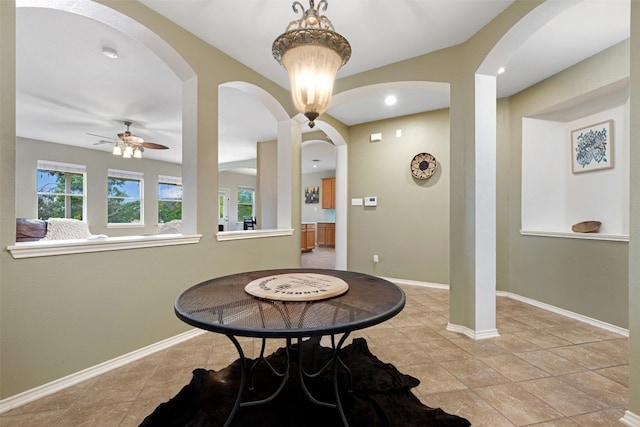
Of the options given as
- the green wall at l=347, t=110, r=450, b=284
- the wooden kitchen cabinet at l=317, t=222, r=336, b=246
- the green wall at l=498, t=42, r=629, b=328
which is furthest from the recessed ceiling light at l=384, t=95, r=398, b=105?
the wooden kitchen cabinet at l=317, t=222, r=336, b=246

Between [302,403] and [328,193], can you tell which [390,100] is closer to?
[302,403]

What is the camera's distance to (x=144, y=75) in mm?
3012

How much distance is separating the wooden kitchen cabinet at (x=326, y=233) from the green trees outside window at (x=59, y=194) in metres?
6.36

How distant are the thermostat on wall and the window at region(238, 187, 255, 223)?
6639 mm

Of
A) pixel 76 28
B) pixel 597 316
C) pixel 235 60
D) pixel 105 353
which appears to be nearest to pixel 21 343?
pixel 105 353

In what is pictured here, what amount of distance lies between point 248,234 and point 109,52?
213cm

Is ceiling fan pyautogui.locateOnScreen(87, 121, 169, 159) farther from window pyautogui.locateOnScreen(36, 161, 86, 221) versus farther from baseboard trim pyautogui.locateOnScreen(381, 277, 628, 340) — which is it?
baseboard trim pyautogui.locateOnScreen(381, 277, 628, 340)

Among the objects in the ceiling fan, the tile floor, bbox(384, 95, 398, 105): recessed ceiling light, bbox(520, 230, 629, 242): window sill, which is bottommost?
the tile floor

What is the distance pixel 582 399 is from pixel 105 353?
2.99 metres

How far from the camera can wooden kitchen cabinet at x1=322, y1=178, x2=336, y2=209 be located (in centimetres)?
888

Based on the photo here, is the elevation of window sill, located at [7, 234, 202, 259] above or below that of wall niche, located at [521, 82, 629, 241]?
below

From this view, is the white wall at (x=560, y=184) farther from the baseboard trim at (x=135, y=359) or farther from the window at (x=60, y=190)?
the window at (x=60, y=190)

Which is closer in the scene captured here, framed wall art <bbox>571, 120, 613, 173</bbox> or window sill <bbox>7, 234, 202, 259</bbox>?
window sill <bbox>7, 234, 202, 259</bbox>

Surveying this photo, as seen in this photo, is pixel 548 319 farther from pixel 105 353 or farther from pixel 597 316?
pixel 105 353
